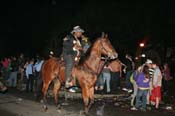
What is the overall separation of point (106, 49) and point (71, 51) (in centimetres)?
154

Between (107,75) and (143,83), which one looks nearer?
(143,83)

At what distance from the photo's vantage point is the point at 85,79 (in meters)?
14.2

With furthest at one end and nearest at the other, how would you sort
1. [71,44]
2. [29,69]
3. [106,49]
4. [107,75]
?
[29,69] → [107,75] → [71,44] → [106,49]

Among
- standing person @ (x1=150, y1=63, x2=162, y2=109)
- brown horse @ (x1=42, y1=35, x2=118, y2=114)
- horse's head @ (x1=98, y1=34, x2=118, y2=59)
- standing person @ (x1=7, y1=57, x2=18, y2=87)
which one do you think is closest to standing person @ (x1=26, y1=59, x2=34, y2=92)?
standing person @ (x1=7, y1=57, x2=18, y2=87)

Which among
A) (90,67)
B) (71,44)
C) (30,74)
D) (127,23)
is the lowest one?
(90,67)

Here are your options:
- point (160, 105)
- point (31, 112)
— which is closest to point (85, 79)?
point (31, 112)

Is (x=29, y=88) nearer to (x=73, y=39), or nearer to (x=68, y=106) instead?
(x=68, y=106)

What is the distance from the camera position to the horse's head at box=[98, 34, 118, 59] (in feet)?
45.8

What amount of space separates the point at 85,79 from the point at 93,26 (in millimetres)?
19853

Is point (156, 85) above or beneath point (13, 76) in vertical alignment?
beneath

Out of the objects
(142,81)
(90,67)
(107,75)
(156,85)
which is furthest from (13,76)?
(90,67)

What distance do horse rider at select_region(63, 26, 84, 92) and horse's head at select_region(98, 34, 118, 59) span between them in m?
1.12

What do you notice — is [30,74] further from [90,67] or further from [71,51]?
[90,67]

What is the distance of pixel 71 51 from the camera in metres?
15.0
